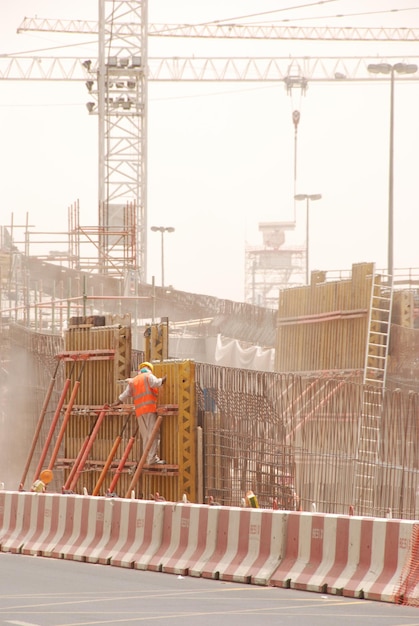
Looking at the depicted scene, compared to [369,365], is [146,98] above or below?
above

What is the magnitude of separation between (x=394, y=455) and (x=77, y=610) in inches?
515

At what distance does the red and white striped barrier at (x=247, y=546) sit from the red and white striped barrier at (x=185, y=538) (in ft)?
0.44

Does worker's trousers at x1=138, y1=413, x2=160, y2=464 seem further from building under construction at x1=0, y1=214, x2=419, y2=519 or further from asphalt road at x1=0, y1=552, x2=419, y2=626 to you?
asphalt road at x1=0, y1=552, x2=419, y2=626

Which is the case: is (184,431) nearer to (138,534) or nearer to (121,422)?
(121,422)

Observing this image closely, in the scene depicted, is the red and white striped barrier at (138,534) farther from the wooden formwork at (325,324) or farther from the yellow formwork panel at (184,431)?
the wooden formwork at (325,324)

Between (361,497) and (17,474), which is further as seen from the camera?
(17,474)

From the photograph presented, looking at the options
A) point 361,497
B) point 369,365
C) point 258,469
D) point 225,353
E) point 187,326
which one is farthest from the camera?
point 187,326

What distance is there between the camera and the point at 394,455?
23.0 m

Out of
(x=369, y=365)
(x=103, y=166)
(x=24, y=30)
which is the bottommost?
(x=369, y=365)

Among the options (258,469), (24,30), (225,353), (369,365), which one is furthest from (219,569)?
(24,30)

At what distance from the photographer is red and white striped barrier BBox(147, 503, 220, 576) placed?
14219 mm

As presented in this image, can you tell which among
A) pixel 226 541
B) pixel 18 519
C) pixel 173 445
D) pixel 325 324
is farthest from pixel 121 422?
pixel 325 324

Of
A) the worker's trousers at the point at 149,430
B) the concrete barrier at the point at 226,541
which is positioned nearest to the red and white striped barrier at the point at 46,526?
the concrete barrier at the point at 226,541

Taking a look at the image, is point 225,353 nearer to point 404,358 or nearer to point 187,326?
point 187,326
